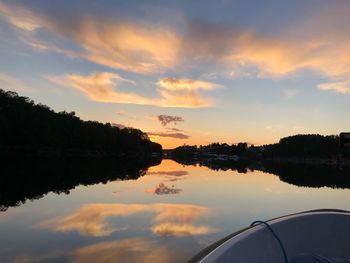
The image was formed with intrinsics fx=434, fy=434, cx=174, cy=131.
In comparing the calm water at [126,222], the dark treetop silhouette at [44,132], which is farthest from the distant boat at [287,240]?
the dark treetop silhouette at [44,132]

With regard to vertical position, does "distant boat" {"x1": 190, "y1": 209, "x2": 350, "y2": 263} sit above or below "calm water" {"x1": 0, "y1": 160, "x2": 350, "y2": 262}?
above

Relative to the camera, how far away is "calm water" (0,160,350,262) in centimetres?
837

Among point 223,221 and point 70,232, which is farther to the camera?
point 223,221

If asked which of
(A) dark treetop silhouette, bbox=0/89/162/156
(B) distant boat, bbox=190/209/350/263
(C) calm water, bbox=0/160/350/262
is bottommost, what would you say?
(C) calm water, bbox=0/160/350/262

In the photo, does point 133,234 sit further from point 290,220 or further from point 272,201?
point 272,201

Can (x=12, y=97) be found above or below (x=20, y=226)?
above

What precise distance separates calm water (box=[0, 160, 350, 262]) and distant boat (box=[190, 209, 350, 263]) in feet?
11.2

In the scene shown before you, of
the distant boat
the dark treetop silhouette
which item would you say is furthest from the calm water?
the dark treetop silhouette

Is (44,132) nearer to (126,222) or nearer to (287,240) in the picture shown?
(126,222)

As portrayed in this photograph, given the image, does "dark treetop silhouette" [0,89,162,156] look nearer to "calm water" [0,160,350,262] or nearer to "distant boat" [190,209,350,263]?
"calm water" [0,160,350,262]

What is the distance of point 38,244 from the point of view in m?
8.85

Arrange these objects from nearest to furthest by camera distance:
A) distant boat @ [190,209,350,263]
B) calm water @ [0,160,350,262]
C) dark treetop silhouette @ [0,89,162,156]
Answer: distant boat @ [190,209,350,263] → calm water @ [0,160,350,262] → dark treetop silhouette @ [0,89,162,156]

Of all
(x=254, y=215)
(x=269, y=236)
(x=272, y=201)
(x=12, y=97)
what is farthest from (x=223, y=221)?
(x=12, y=97)

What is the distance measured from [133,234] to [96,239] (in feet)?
3.48
